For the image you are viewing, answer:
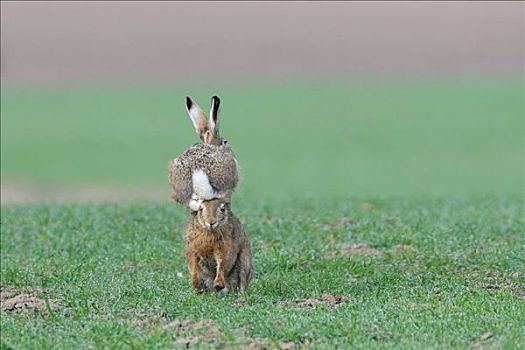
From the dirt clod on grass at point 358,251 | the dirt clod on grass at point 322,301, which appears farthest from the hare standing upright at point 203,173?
the dirt clod on grass at point 358,251

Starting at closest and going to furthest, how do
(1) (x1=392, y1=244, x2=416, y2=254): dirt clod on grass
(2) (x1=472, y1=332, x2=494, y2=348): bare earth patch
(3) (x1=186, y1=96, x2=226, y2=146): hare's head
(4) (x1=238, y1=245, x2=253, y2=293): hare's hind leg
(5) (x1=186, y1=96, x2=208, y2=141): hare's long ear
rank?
(2) (x1=472, y1=332, x2=494, y2=348): bare earth patch, (3) (x1=186, y1=96, x2=226, y2=146): hare's head, (5) (x1=186, y1=96, x2=208, y2=141): hare's long ear, (4) (x1=238, y1=245, x2=253, y2=293): hare's hind leg, (1) (x1=392, y1=244, x2=416, y2=254): dirt clod on grass

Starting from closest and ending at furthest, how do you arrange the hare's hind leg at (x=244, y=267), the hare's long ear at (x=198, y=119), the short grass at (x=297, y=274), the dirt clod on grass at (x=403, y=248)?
the short grass at (x=297, y=274)
the hare's long ear at (x=198, y=119)
the hare's hind leg at (x=244, y=267)
the dirt clod on grass at (x=403, y=248)

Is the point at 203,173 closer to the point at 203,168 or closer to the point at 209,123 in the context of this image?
the point at 203,168

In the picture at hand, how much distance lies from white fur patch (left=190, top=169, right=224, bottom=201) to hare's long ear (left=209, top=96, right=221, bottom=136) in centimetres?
51

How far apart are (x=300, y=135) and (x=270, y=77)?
7.94 meters

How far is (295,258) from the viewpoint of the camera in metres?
11.7

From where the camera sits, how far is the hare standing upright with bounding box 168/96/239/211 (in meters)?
9.27

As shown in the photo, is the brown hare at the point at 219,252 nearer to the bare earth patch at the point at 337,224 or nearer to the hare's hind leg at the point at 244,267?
the hare's hind leg at the point at 244,267

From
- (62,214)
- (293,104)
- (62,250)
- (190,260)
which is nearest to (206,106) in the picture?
(293,104)

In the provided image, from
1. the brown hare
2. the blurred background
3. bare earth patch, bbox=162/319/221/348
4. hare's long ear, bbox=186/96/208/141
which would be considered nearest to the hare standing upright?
the brown hare

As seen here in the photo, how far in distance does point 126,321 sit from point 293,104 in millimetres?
26548

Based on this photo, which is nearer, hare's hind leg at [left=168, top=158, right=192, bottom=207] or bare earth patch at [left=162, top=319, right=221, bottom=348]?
bare earth patch at [left=162, top=319, right=221, bottom=348]

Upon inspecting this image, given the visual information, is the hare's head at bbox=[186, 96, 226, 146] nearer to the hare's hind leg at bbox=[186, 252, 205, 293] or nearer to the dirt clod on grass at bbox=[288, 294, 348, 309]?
the hare's hind leg at bbox=[186, 252, 205, 293]

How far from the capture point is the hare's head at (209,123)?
9.56 metres
